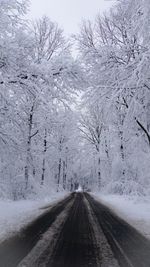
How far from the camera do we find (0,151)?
44.1 ft

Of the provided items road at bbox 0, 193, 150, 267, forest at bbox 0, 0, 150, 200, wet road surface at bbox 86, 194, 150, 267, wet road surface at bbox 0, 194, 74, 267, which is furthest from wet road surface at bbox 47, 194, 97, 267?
forest at bbox 0, 0, 150, 200

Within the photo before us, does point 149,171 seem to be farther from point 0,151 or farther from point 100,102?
point 0,151

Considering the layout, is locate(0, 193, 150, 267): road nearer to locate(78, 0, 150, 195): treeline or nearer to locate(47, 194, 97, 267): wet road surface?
locate(47, 194, 97, 267): wet road surface

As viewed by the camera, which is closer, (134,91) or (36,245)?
(36,245)

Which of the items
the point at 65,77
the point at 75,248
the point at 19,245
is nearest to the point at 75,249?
the point at 75,248

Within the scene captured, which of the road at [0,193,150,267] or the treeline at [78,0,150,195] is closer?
the road at [0,193,150,267]

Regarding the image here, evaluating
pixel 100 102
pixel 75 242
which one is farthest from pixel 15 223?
pixel 100 102

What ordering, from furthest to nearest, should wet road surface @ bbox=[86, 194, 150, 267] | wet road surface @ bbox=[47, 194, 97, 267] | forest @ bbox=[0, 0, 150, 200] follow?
forest @ bbox=[0, 0, 150, 200] < wet road surface @ bbox=[86, 194, 150, 267] < wet road surface @ bbox=[47, 194, 97, 267]

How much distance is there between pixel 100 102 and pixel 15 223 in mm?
6820

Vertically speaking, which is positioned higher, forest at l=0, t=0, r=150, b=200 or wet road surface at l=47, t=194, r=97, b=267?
forest at l=0, t=0, r=150, b=200

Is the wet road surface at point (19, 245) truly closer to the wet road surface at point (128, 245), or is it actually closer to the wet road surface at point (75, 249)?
the wet road surface at point (75, 249)

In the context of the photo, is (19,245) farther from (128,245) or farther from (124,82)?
(124,82)

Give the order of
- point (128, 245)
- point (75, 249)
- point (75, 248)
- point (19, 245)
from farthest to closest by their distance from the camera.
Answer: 1. point (128, 245)
2. point (19, 245)
3. point (75, 248)
4. point (75, 249)

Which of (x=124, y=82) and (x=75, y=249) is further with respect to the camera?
(x=124, y=82)
